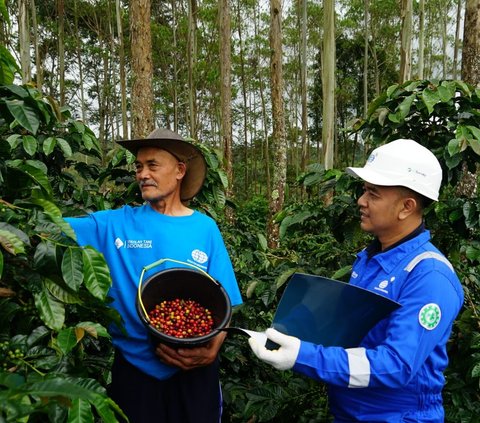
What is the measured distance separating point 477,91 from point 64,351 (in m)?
2.14

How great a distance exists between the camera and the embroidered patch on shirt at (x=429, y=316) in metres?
1.30

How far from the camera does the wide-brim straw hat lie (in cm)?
187

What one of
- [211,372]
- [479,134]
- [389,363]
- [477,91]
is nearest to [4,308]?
[211,372]

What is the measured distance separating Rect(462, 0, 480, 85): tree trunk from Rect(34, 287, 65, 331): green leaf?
3270 millimetres

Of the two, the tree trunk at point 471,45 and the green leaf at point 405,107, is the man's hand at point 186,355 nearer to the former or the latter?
the green leaf at point 405,107

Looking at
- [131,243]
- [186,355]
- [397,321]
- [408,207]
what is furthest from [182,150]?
[397,321]

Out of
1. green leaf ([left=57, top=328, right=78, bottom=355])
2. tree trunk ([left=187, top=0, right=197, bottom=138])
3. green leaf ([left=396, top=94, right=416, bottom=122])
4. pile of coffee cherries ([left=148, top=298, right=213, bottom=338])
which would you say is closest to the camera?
green leaf ([left=57, top=328, right=78, bottom=355])

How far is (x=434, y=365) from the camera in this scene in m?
1.44

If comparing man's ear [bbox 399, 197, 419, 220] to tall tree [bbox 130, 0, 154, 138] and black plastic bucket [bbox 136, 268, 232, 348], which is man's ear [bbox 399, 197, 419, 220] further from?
tall tree [bbox 130, 0, 154, 138]

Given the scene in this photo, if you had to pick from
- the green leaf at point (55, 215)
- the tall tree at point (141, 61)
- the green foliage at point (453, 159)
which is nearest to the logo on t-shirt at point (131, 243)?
the green leaf at point (55, 215)

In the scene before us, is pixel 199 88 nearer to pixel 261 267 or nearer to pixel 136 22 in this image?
pixel 136 22

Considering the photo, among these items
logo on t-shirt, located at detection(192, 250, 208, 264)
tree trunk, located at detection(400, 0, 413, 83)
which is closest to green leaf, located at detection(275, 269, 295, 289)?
logo on t-shirt, located at detection(192, 250, 208, 264)

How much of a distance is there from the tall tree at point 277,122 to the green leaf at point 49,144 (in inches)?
208

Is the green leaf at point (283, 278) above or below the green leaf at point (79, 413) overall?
below
